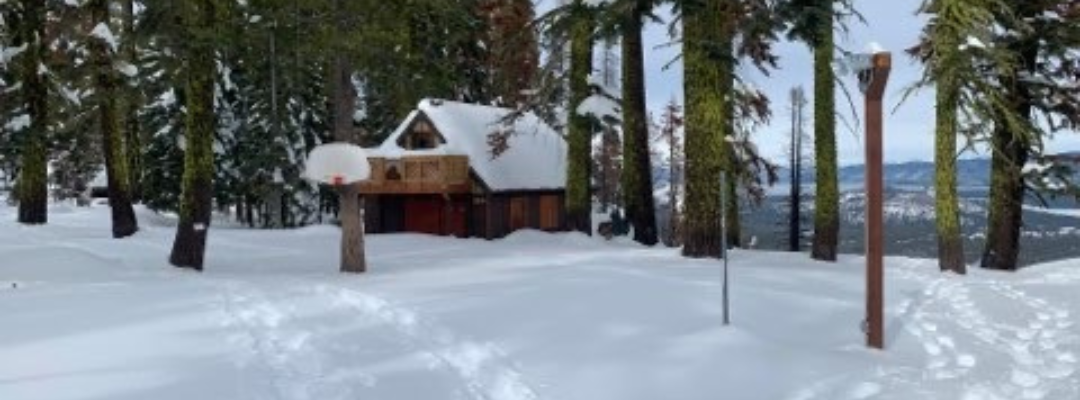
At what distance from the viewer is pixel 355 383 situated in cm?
753

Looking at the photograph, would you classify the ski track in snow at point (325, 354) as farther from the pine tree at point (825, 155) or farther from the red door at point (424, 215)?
the red door at point (424, 215)

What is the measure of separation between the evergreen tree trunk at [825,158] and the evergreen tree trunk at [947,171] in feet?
9.12

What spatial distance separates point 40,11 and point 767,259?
2049 cm

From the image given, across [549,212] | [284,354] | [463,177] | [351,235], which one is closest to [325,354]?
[284,354]

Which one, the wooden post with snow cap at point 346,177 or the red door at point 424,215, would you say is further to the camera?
the red door at point 424,215

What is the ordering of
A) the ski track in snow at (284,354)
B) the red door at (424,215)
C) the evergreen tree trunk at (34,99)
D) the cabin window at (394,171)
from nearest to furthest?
the ski track in snow at (284,354) → the evergreen tree trunk at (34,99) → the cabin window at (394,171) → the red door at (424,215)

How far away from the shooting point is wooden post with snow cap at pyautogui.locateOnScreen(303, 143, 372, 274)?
15570mm

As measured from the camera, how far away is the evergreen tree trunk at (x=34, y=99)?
2612 cm

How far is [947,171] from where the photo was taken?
1778cm

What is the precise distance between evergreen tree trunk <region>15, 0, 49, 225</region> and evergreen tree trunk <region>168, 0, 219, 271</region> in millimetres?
12236

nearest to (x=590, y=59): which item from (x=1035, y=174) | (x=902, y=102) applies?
(x=902, y=102)

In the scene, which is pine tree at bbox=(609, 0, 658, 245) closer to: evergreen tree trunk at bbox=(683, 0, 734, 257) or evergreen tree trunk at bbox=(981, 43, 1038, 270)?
evergreen tree trunk at bbox=(683, 0, 734, 257)

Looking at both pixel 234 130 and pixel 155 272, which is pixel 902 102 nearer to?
pixel 155 272

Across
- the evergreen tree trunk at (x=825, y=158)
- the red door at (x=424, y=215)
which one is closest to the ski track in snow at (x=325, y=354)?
the evergreen tree trunk at (x=825, y=158)
